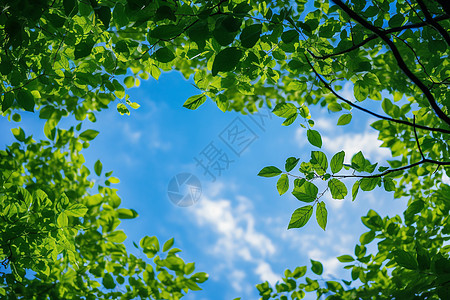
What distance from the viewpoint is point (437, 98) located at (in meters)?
2.43

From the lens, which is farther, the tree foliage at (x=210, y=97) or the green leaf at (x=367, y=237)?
the green leaf at (x=367, y=237)

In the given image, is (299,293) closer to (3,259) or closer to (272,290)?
(272,290)

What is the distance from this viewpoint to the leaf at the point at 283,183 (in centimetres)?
172

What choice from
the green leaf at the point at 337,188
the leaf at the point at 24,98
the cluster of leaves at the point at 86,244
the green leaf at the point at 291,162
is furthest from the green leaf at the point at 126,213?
the green leaf at the point at 337,188

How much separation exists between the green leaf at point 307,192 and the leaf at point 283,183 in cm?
15

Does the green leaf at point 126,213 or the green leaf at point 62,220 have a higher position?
the green leaf at point 126,213

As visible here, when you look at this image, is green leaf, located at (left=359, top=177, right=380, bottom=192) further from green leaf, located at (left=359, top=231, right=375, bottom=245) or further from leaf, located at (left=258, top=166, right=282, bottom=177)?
green leaf, located at (left=359, top=231, right=375, bottom=245)

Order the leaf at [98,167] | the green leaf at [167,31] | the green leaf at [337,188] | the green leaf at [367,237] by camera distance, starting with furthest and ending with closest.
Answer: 1. the leaf at [98,167]
2. the green leaf at [367,237]
3. the green leaf at [337,188]
4. the green leaf at [167,31]

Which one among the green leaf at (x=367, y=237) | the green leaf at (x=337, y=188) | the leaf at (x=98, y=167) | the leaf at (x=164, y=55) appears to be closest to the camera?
the green leaf at (x=337, y=188)

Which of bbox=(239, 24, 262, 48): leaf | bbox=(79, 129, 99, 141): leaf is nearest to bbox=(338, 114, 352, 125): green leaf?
bbox=(239, 24, 262, 48): leaf

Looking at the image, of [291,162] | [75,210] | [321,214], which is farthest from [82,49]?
[321,214]

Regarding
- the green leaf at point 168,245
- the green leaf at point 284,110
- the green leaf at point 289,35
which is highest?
the green leaf at point 289,35

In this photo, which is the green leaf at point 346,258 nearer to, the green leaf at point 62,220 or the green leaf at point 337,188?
the green leaf at point 337,188

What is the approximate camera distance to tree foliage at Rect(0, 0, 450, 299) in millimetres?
1484
